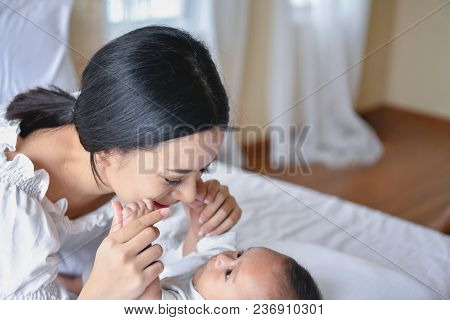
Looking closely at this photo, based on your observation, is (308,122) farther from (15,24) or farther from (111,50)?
(111,50)

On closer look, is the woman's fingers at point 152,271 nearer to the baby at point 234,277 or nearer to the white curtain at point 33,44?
the baby at point 234,277

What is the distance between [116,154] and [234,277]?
0.24 metres

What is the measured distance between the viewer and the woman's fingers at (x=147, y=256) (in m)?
0.66

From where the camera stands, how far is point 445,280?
954 mm

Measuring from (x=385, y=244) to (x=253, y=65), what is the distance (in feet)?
4.04

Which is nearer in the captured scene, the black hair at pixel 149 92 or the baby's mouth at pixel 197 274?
the black hair at pixel 149 92

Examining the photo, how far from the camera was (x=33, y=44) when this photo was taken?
1101 millimetres

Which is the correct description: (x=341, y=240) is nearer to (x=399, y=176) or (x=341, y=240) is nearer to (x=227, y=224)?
(x=227, y=224)

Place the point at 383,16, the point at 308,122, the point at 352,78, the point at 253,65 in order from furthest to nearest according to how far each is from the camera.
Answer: the point at 383,16 < the point at 352,78 < the point at 308,122 < the point at 253,65

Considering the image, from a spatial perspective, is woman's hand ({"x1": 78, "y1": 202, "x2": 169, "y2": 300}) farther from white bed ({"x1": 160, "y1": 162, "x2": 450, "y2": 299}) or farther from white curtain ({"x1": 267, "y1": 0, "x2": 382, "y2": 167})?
white curtain ({"x1": 267, "y1": 0, "x2": 382, "y2": 167})

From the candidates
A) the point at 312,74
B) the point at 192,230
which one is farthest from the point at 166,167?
the point at 312,74

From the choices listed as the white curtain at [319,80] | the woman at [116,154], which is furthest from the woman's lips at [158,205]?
the white curtain at [319,80]

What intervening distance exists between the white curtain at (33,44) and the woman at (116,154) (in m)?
0.18

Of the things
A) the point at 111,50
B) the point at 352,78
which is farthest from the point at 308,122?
the point at 111,50
